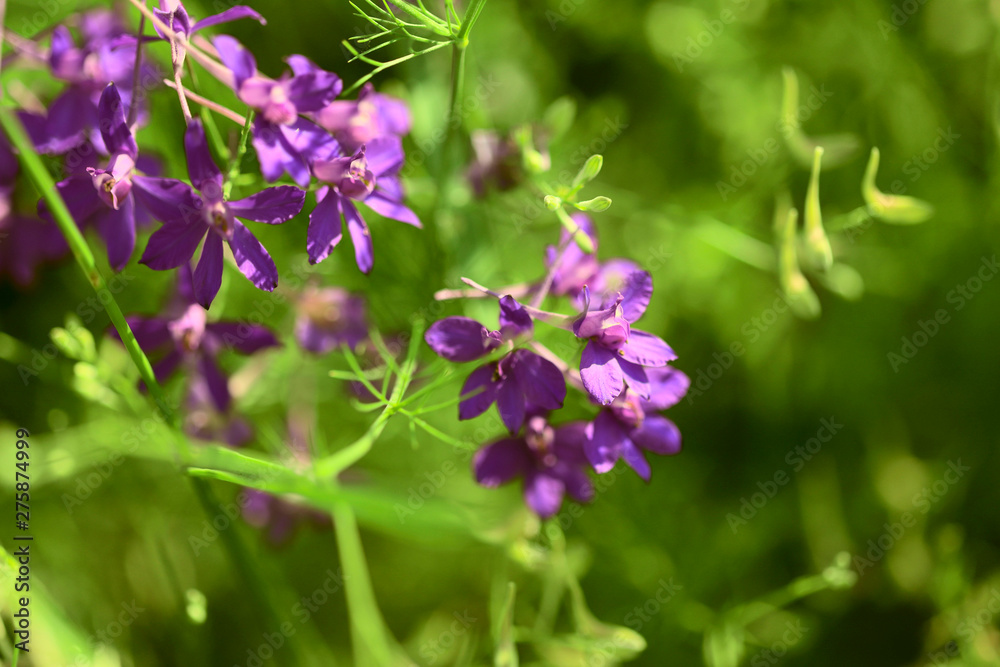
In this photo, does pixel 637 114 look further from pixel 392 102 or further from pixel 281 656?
pixel 281 656

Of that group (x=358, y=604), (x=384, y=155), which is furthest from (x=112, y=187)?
(x=358, y=604)

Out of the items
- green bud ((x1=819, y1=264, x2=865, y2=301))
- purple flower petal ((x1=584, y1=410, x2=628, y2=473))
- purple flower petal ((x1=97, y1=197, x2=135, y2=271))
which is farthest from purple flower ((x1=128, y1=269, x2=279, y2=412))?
green bud ((x1=819, y1=264, x2=865, y2=301))

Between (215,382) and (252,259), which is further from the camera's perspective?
(215,382)

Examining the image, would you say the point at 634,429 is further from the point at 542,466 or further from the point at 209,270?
the point at 209,270

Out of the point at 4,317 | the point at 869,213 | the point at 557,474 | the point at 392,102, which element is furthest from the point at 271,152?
the point at 4,317

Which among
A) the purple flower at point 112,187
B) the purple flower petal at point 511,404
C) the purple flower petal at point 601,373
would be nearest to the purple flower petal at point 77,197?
the purple flower at point 112,187

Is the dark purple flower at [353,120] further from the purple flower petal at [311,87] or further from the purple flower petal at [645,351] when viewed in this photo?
the purple flower petal at [645,351]

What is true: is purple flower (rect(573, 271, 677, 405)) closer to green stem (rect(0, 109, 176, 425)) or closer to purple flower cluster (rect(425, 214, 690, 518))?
purple flower cluster (rect(425, 214, 690, 518))
